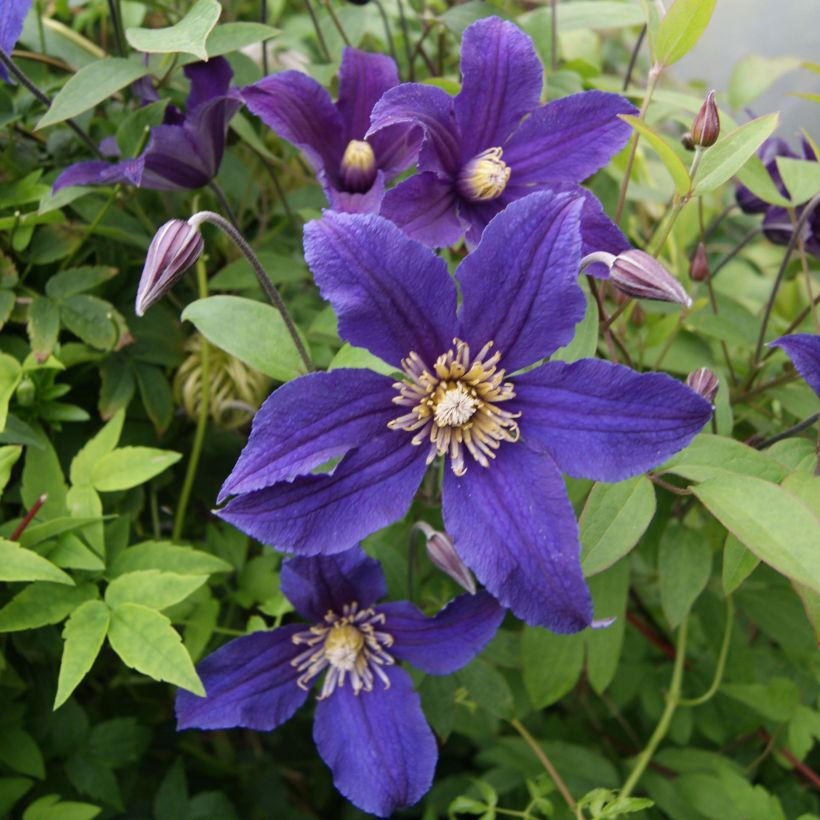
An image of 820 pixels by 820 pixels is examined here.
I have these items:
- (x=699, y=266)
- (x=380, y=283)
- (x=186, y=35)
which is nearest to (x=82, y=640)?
(x=380, y=283)

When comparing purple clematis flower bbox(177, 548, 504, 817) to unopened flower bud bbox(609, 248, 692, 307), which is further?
purple clematis flower bbox(177, 548, 504, 817)

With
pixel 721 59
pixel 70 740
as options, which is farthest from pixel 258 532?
pixel 721 59

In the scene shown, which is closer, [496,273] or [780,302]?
[496,273]

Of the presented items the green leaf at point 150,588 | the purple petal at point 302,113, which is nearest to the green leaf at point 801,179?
the purple petal at point 302,113

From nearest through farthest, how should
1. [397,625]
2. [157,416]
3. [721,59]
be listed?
[397,625] → [157,416] → [721,59]

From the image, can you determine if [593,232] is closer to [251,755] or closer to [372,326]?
[372,326]

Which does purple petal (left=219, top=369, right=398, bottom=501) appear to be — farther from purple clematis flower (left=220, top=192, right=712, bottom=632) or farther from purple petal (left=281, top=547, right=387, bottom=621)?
purple petal (left=281, top=547, right=387, bottom=621)

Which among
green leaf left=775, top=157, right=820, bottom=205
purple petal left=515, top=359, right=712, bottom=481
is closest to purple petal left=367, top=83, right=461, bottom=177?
purple petal left=515, top=359, right=712, bottom=481
